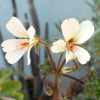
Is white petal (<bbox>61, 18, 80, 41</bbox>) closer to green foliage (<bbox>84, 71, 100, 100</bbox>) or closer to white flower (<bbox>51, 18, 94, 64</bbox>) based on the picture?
white flower (<bbox>51, 18, 94, 64</bbox>)

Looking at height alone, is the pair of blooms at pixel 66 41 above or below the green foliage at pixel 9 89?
above

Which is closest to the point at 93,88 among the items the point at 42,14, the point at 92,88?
the point at 92,88

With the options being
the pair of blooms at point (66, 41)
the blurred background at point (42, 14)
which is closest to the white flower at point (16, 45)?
the pair of blooms at point (66, 41)

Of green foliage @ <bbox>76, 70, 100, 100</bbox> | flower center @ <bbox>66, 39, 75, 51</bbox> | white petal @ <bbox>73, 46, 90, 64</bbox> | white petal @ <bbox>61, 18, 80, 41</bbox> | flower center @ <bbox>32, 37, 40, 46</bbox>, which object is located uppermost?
white petal @ <bbox>61, 18, 80, 41</bbox>

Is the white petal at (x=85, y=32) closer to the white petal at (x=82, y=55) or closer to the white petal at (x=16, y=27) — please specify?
the white petal at (x=82, y=55)

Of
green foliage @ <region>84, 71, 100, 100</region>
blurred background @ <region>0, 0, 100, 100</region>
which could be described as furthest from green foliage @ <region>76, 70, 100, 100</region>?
blurred background @ <region>0, 0, 100, 100</region>

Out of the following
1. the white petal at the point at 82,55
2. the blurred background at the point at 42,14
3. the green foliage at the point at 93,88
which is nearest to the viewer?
the white petal at the point at 82,55

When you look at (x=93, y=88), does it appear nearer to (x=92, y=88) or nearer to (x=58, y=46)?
(x=92, y=88)
